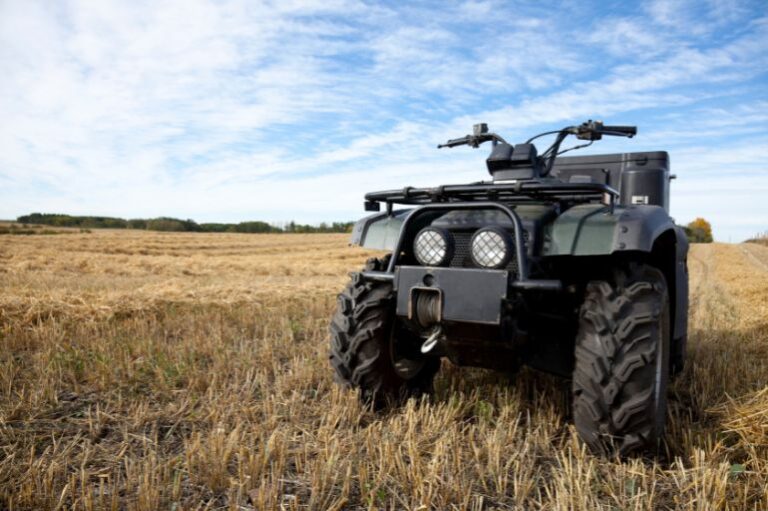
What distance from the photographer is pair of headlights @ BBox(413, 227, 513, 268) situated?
2.85 metres

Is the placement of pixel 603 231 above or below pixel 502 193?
below

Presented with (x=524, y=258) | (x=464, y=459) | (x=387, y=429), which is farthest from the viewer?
(x=387, y=429)

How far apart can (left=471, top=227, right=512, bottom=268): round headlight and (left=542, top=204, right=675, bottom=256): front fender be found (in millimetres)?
262

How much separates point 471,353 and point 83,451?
209 cm

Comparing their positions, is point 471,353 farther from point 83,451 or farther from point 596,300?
point 83,451

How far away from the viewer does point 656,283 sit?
113 inches

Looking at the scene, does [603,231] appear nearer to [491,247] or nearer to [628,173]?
[491,247]

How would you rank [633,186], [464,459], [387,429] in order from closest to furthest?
[464,459], [387,429], [633,186]

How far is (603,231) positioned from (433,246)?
0.85 meters

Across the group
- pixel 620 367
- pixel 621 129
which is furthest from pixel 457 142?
pixel 620 367

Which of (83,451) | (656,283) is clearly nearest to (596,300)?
(656,283)

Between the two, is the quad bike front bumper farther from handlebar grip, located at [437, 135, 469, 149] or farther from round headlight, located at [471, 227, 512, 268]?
handlebar grip, located at [437, 135, 469, 149]

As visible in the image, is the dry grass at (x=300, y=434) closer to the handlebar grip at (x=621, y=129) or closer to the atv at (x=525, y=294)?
the atv at (x=525, y=294)

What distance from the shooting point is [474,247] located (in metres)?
2.93
